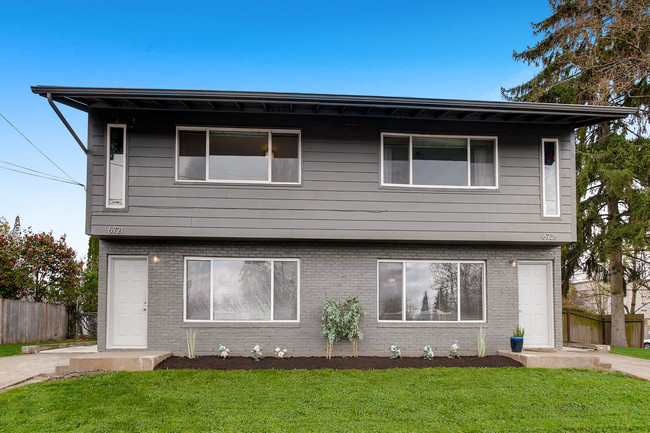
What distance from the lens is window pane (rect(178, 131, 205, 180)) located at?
379 inches

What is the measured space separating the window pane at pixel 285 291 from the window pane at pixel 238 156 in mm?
1905

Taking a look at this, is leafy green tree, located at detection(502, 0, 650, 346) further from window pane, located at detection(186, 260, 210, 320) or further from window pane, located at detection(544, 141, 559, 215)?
window pane, located at detection(186, 260, 210, 320)

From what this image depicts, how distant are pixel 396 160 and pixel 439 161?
3.05ft

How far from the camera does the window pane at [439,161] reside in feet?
33.0

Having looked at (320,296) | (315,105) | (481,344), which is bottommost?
(481,344)

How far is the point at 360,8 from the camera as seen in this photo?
15312 millimetres

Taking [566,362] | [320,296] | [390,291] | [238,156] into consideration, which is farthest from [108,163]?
[566,362]

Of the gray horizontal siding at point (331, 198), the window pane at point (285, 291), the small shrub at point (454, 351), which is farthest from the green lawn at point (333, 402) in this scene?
the gray horizontal siding at point (331, 198)

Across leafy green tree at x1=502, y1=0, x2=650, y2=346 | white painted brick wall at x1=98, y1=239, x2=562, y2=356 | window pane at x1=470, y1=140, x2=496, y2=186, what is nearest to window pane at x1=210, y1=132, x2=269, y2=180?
white painted brick wall at x1=98, y1=239, x2=562, y2=356

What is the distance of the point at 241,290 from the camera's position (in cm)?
986

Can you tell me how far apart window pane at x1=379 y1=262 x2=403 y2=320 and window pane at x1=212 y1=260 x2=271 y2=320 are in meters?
2.35

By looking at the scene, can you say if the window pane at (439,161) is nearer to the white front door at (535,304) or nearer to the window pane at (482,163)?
the window pane at (482,163)

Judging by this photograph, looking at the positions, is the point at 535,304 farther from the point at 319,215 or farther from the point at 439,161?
the point at 319,215

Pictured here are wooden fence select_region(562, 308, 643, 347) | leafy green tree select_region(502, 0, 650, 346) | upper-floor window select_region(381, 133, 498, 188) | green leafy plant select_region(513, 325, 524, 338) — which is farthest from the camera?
wooden fence select_region(562, 308, 643, 347)
